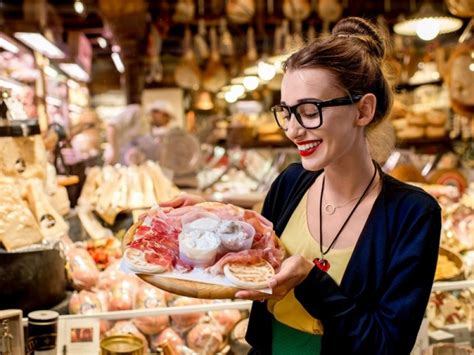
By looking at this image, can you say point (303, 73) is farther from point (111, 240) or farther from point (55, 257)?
point (111, 240)

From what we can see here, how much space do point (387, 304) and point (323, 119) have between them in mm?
419

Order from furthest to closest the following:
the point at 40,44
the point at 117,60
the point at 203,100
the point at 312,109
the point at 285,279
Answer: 1. the point at 203,100
2. the point at 117,60
3. the point at 40,44
4. the point at 312,109
5. the point at 285,279

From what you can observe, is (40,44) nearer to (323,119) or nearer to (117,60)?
(323,119)

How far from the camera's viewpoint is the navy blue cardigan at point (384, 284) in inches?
48.2

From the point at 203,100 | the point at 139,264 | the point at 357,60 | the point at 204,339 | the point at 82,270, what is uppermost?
the point at 203,100

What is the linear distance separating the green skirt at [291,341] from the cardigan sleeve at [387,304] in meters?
0.11

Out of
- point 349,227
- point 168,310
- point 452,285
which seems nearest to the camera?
point 349,227

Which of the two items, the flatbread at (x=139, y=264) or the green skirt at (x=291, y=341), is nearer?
the flatbread at (x=139, y=264)

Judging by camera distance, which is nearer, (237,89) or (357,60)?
(357,60)

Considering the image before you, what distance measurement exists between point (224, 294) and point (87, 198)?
76.8 inches

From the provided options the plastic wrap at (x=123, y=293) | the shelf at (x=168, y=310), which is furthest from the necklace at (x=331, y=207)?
the plastic wrap at (x=123, y=293)

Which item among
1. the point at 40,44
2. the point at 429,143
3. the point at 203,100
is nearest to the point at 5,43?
the point at 40,44

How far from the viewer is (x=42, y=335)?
5.54 feet

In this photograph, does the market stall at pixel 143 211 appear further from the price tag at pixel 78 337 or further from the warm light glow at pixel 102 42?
the warm light glow at pixel 102 42
